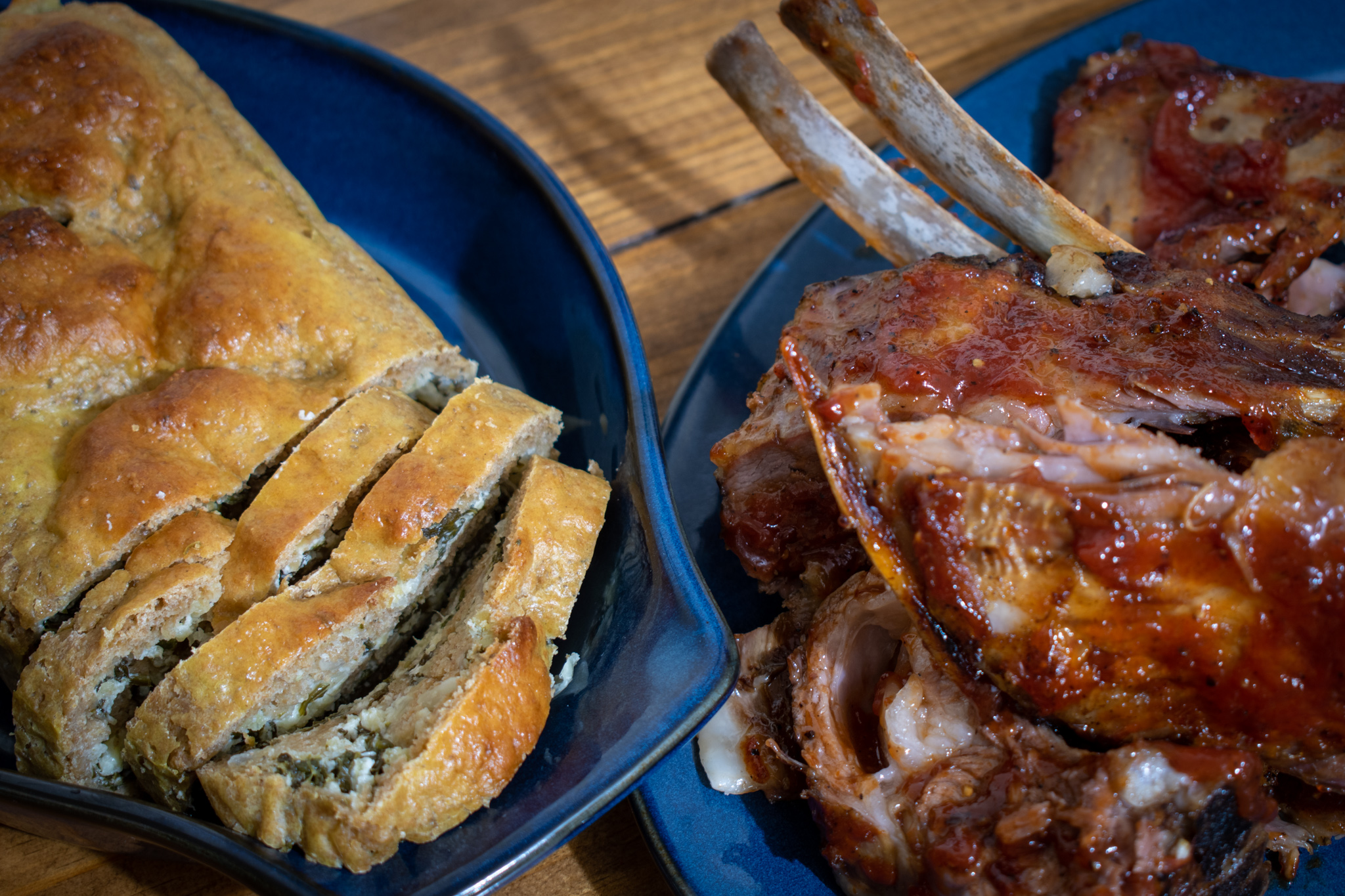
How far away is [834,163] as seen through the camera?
250cm

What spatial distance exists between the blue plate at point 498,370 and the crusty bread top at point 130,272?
35cm

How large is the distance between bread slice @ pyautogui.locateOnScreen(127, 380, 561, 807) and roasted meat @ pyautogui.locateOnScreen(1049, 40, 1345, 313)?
1.83 m

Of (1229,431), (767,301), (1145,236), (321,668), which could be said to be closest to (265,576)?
(321,668)

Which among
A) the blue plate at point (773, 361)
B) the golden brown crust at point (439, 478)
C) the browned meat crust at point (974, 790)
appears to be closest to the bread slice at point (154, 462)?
the golden brown crust at point (439, 478)

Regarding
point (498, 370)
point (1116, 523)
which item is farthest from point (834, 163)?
point (1116, 523)

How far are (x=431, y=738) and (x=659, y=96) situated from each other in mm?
2793

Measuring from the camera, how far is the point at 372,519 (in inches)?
76.3

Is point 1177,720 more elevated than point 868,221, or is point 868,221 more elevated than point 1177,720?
point 868,221

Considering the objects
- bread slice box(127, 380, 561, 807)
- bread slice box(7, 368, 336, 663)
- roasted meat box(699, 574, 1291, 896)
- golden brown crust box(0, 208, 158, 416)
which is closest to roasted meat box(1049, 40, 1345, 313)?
roasted meat box(699, 574, 1291, 896)

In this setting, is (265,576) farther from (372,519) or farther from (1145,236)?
(1145,236)

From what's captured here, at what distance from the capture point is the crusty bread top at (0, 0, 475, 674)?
6.88 feet

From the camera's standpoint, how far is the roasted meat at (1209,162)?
2510 millimetres

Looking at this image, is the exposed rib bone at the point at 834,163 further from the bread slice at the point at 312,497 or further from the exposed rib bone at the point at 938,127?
the bread slice at the point at 312,497

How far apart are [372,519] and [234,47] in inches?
78.3
